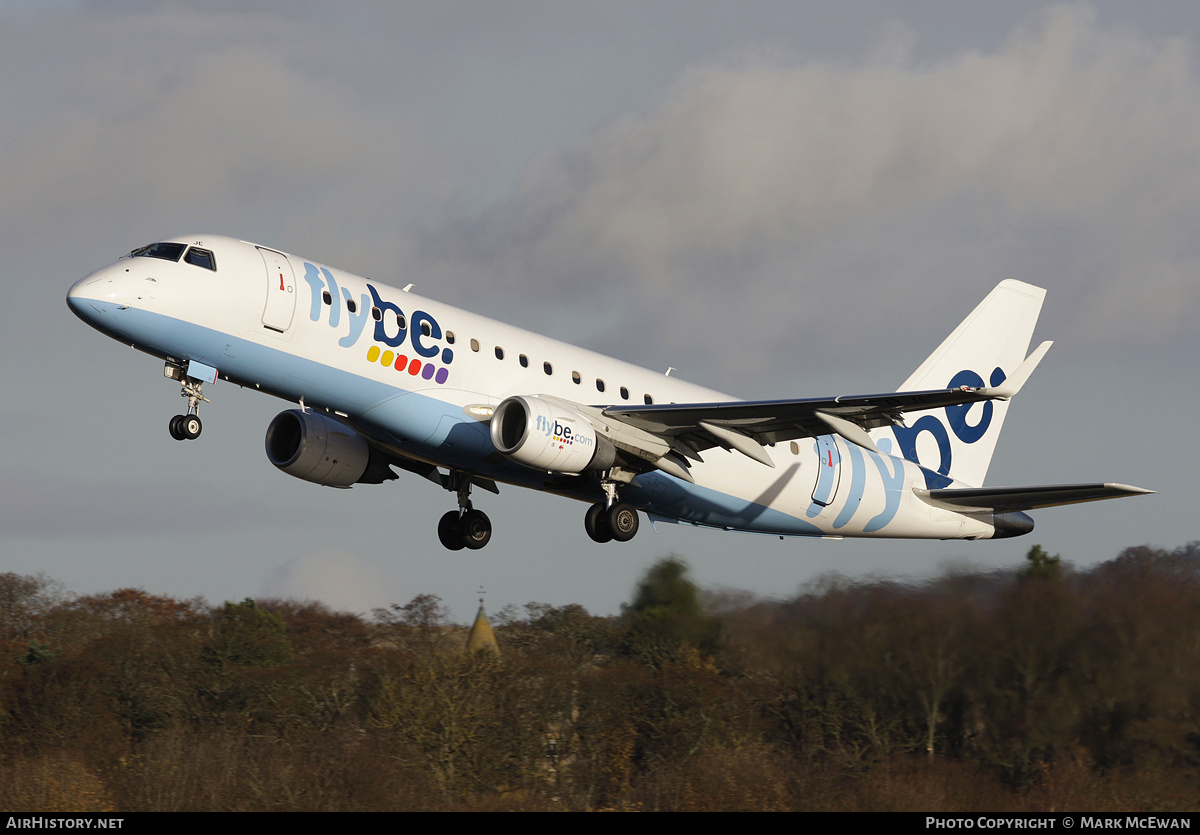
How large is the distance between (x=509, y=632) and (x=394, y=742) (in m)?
9.52

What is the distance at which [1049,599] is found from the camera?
31750 millimetres

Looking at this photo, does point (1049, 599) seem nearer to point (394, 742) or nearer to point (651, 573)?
point (651, 573)

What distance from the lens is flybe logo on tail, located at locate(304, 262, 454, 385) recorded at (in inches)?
1020

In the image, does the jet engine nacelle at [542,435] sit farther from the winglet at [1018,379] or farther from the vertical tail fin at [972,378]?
the vertical tail fin at [972,378]

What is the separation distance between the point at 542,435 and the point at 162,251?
8200 mm

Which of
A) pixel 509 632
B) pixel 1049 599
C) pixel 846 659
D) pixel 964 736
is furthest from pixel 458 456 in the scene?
pixel 509 632

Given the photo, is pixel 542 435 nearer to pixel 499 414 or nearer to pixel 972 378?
pixel 499 414

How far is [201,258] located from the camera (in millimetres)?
25328

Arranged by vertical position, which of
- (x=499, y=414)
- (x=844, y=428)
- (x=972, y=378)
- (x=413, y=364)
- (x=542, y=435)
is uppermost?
(x=972, y=378)

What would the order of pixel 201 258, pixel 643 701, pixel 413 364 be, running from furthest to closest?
1. pixel 643 701
2. pixel 413 364
3. pixel 201 258

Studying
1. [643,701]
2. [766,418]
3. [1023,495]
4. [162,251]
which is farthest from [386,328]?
[643,701]

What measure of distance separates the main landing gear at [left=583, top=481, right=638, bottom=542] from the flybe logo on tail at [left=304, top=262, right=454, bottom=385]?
4.84m

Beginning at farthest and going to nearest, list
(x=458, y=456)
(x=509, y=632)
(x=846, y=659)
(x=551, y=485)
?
(x=509, y=632)
(x=846, y=659)
(x=551, y=485)
(x=458, y=456)

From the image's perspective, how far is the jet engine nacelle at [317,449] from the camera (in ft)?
99.3
